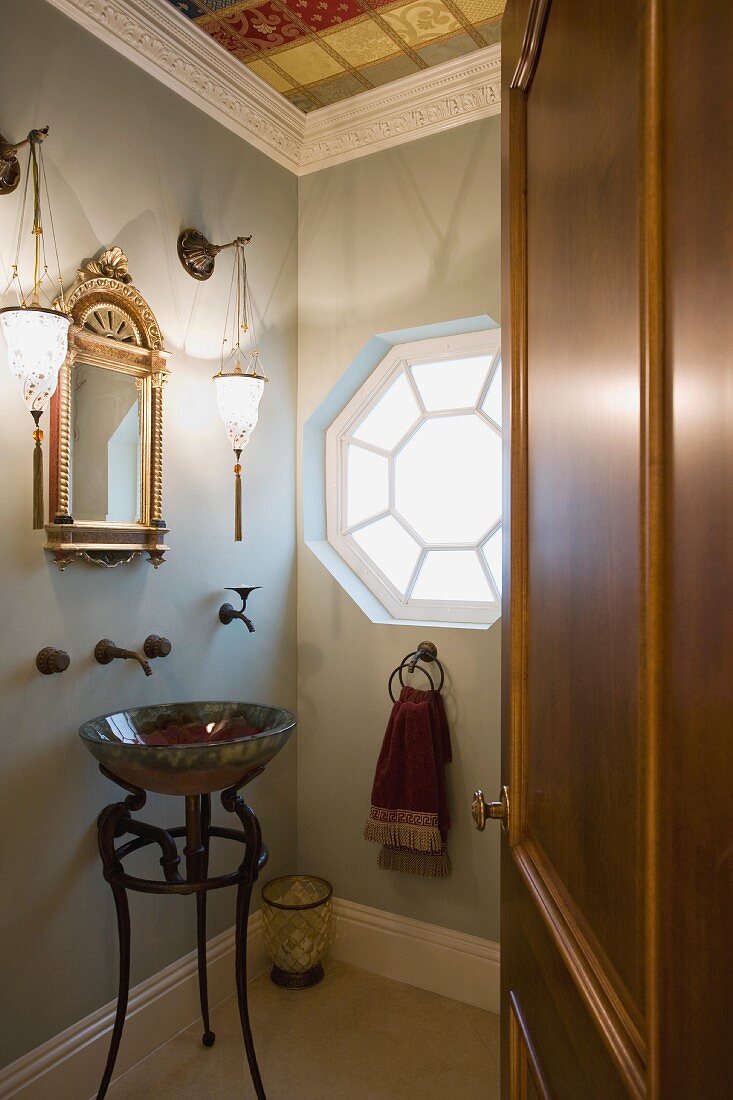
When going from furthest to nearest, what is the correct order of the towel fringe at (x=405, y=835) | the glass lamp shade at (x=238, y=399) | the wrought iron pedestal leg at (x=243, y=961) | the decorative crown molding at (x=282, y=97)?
the towel fringe at (x=405, y=835)
the glass lamp shade at (x=238, y=399)
the decorative crown molding at (x=282, y=97)
the wrought iron pedestal leg at (x=243, y=961)

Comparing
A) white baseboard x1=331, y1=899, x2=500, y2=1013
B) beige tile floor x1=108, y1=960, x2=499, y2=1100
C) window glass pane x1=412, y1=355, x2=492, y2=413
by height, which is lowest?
beige tile floor x1=108, y1=960, x2=499, y2=1100

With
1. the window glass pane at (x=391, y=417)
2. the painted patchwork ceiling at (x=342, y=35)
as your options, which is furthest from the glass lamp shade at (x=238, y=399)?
the painted patchwork ceiling at (x=342, y=35)

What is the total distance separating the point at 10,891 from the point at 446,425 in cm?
185

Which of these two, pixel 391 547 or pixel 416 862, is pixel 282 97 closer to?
pixel 391 547

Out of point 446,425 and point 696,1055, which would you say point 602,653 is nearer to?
point 696,1055

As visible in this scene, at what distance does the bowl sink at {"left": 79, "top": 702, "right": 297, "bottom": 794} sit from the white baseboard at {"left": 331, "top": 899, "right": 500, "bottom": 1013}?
940 mm

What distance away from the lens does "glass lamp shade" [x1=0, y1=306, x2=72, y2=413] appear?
1.67 m

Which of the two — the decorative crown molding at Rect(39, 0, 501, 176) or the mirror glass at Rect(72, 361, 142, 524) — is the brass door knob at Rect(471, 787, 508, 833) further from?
the decorative crown molding at Rect(39, 0, 501, 176)

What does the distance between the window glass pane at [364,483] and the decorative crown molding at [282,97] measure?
1.04 m

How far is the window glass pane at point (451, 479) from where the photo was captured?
2.55 metres

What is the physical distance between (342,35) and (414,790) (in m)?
2.26

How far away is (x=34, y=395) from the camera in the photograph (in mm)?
1694

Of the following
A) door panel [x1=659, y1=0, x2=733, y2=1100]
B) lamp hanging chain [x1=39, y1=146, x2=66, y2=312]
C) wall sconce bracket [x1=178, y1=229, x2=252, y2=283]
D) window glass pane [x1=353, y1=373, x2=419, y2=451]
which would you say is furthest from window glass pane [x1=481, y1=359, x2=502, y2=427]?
door panel [x1=659, y1=0, x2=733, y2=1100]

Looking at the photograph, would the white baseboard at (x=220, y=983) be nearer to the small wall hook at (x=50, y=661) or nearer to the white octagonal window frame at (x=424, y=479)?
the small wall hook at (x=50, y=661)
